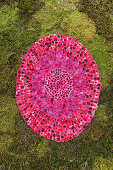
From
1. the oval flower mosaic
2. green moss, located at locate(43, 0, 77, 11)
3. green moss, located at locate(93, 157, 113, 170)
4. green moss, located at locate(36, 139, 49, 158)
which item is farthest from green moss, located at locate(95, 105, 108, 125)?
green moss, located at locate(43, 0, 77, 11)

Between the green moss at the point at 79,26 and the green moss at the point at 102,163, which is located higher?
the green moss at the point at 79,26

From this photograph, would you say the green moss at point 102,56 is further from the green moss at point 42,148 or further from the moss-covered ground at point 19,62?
the green moss at point 42,148

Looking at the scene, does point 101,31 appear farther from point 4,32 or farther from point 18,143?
point 18,143

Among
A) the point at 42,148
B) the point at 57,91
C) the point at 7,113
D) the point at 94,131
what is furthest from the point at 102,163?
the point at 7,113

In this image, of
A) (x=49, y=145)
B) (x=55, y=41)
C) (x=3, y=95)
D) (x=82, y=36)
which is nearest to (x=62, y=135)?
(x=49, y=145)

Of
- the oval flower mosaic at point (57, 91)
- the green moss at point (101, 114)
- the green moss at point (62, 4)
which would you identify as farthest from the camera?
the green moss at point (62, 4)

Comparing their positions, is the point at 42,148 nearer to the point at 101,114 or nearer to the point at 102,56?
the point at 101,114

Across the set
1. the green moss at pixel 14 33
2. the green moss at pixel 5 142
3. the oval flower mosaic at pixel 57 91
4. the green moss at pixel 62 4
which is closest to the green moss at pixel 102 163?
the oval flower mosaic at pixel 57 91
